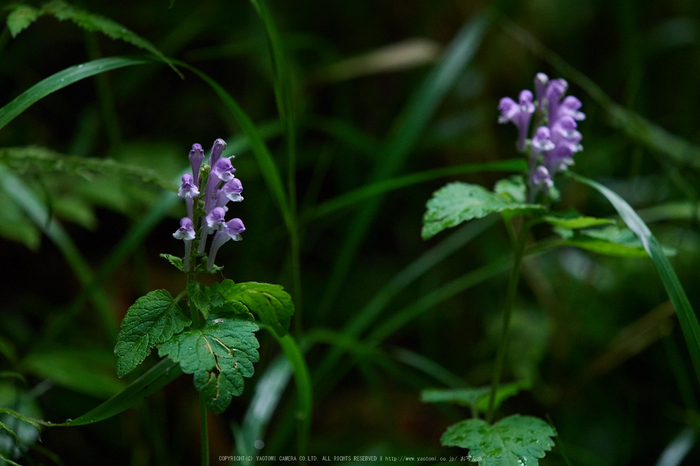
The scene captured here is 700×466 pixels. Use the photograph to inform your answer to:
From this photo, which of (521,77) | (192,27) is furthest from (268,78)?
(521,77)

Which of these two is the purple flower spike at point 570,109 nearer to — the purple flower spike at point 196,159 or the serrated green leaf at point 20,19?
the purple flower spike at point 196,159

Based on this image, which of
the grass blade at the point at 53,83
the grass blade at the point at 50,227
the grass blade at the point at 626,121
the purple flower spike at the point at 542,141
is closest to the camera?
the grass blade at the point at 53,83

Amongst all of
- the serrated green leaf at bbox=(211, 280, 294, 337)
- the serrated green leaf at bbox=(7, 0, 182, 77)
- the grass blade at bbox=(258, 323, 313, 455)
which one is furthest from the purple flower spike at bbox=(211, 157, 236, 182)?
the grass blade at bbox=(258, 323, 313, 455)

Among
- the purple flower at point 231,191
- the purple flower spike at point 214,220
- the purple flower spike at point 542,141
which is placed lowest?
the purple flower spike at point 214,220

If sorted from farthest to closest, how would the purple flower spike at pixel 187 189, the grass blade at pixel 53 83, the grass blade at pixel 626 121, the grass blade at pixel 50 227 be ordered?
the grass blade at pixel 626 121 < the grass blade at pixel 50 227 < the grass blade at pixel 53 83 < the purple flower spike at pixel 187 189

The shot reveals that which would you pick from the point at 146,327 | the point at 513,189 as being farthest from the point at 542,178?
the point at 146,327

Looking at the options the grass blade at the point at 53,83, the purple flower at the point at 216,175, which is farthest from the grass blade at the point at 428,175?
the grass blade at the point at 53,83
